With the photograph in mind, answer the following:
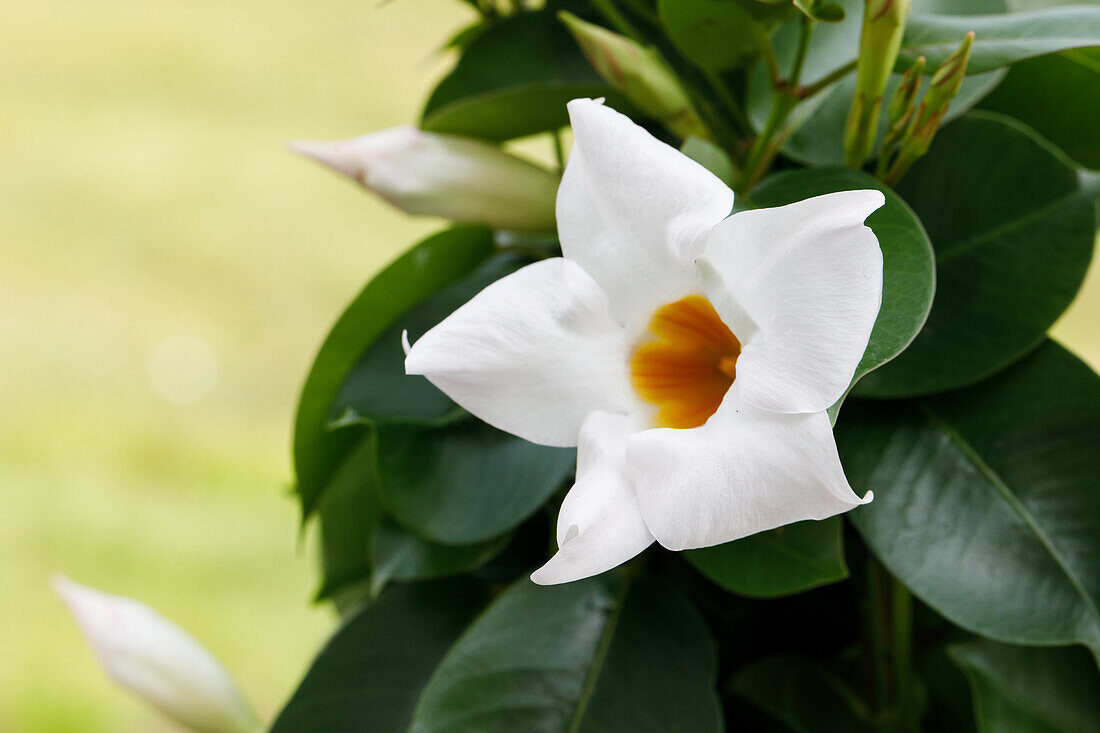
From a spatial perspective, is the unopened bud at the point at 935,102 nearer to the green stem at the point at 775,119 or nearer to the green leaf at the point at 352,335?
the green stem at the point at 775,119

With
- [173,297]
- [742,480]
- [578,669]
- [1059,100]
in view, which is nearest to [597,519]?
[742,480]

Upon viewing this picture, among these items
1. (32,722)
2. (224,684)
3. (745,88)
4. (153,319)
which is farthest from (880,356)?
(153,319)

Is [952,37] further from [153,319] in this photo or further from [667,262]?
[153,319]

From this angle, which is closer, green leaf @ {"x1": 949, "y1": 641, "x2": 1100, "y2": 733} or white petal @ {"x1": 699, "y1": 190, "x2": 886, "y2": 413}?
white petal @ {"x1": 699, "y1": 190, "x2": 886, "y2": 413}

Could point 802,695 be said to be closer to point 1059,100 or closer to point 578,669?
point 578,669

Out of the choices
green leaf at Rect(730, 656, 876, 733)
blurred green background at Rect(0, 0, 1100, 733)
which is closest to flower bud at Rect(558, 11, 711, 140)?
green leaf at Rect(730, 656, 876, 733)

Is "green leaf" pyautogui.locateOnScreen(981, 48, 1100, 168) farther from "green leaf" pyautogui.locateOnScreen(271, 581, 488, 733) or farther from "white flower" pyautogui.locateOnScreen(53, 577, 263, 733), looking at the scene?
"white flower" pyautogui.locateOnScreen(53, 577, 263, 733)
